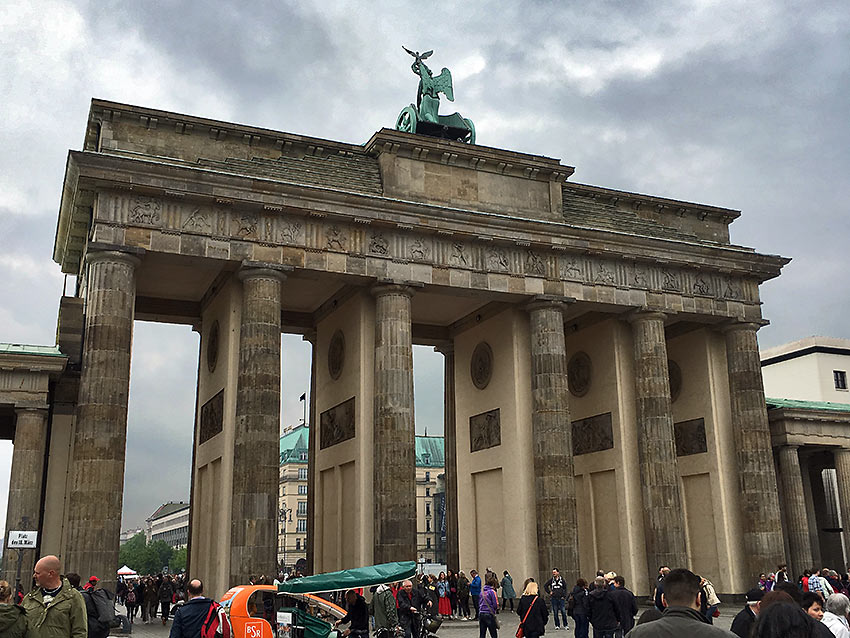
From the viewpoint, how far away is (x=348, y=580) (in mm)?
17078

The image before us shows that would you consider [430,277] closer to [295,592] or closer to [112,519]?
[112,519]

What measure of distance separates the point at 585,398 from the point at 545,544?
8257 millimetres

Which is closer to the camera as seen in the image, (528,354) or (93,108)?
(93,108)

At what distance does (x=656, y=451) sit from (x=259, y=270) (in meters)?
15.8

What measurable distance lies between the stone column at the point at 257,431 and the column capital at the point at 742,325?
18127 millimetres

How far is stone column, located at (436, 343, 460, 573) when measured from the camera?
35.9m

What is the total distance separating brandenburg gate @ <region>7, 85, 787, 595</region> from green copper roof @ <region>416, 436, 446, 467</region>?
66675 mm

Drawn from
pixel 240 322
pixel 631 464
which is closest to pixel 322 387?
pixel 240 322

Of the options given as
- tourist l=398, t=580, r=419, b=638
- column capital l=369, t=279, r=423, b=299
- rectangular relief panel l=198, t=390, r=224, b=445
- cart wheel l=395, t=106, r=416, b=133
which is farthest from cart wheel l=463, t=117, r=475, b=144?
tourist l=398, t=580, r=419, b=638

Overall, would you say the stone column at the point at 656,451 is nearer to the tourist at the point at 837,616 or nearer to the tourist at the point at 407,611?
the tourist at the point at 407,611

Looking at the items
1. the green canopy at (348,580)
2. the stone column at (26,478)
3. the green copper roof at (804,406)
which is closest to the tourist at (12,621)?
the green canopy at (348,580)

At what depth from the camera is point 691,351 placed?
36406mm

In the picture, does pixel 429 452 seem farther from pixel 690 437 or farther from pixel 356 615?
pixel 356 615

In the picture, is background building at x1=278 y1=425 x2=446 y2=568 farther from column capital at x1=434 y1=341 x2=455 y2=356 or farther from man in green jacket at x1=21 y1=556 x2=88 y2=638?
man in green jacket at x1=21 y1=556 x2=88 y2=638
